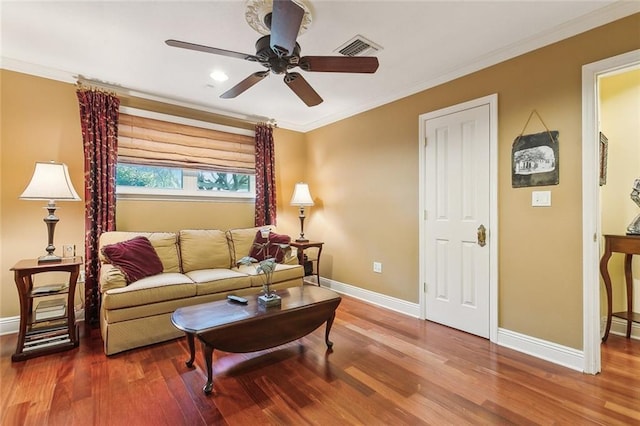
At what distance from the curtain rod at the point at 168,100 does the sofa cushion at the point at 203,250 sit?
1613 mm

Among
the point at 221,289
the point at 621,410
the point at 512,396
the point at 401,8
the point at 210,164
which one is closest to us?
the point at 621,410

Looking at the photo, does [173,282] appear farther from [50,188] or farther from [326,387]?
[326,387]

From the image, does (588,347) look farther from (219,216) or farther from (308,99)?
(219,216)

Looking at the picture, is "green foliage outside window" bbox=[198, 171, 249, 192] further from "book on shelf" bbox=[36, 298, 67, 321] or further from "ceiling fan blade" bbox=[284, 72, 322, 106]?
"ceiling fan blade" bbox=[284, 72, 322, 106]

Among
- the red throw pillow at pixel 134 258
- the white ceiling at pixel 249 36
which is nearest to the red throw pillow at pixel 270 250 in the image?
the red throw pillow at pixel 134 258

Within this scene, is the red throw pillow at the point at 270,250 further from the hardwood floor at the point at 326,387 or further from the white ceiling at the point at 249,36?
the white ceiling at the point at 249,36

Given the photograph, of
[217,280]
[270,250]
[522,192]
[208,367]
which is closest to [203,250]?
[217,280]

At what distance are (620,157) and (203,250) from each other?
4.28 meters

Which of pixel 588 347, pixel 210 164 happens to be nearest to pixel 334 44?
pixel 210 164

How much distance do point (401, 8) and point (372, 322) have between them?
8.95 feet

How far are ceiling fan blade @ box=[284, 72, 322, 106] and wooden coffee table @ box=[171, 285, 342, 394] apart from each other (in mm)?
1644

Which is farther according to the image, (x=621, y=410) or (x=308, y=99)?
(x=308, y=99)

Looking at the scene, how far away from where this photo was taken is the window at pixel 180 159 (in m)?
3.38

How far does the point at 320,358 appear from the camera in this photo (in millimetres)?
2305
